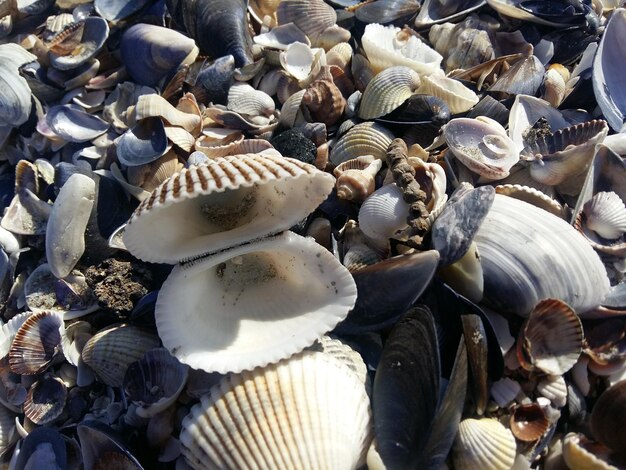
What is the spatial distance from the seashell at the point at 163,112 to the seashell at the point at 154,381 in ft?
3.56

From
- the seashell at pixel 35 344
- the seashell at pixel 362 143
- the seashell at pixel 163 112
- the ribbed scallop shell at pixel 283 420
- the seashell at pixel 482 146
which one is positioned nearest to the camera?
the ribbed scallop shell at pixel 283 420

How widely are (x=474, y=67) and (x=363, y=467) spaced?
76.8 inches

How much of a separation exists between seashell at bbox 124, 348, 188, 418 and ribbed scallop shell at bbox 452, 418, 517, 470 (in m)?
0.93

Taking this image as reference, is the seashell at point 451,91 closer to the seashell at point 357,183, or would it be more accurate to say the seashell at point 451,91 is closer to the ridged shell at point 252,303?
the seashell at point 357,183

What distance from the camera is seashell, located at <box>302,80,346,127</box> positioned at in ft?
7.58

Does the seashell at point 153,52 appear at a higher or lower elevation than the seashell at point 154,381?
higher

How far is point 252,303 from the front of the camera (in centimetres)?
183

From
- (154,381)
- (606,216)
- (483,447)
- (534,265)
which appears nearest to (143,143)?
(154,381)

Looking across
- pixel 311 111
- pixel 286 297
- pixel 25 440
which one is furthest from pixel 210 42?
pixel 25 440

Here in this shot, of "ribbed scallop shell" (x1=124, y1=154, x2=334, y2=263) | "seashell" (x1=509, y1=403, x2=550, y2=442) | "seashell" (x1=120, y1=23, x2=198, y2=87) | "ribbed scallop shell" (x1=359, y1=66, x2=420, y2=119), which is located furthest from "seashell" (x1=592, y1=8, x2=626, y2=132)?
"seashell" (x1=120, y1=23, x2=198, y2=87)

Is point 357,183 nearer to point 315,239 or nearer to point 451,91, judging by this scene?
point 315,239

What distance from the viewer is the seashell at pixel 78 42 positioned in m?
2.56

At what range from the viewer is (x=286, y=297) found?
1821 mm

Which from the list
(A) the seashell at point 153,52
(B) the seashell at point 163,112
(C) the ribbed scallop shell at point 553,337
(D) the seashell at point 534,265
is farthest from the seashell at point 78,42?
(C) the ribbed scallop shell at point 553,337
